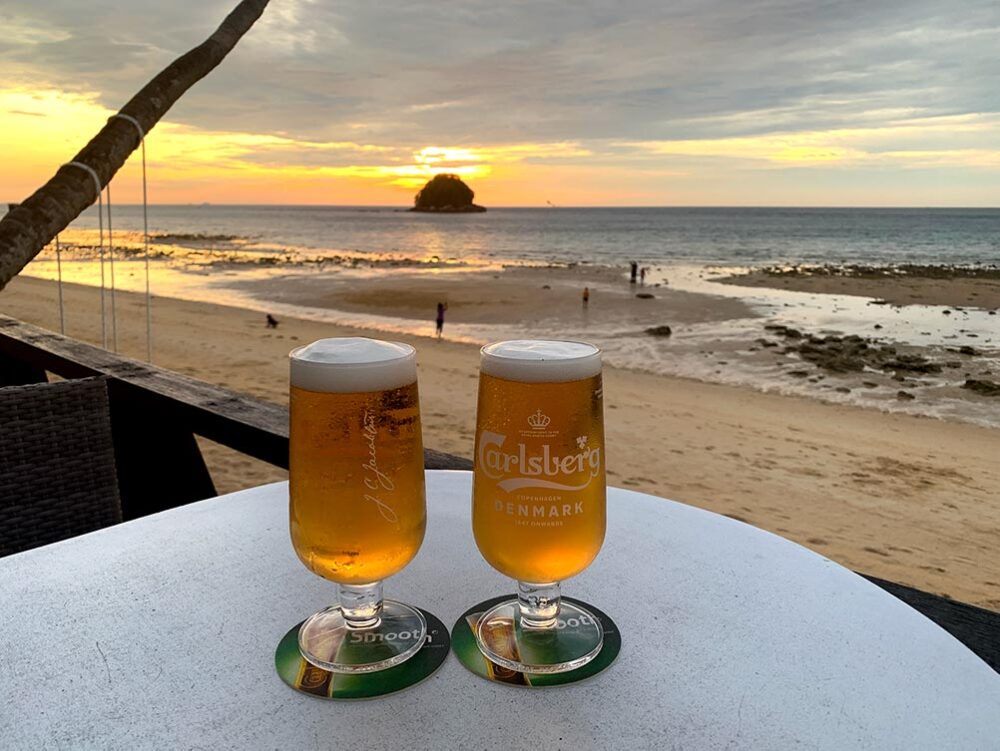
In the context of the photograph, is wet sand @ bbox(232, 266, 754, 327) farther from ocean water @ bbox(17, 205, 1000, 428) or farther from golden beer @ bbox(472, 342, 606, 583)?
golden beer @ bbox(472, 342, 606, 583)

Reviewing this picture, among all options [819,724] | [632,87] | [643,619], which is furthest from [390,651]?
[632,87]

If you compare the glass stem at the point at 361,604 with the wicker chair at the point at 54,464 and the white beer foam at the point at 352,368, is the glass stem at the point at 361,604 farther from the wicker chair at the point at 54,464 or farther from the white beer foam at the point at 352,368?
the wicker chair at the point at 54,464

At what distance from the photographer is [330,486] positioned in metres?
0.79

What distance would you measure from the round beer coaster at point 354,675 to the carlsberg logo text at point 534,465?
8.7 inches

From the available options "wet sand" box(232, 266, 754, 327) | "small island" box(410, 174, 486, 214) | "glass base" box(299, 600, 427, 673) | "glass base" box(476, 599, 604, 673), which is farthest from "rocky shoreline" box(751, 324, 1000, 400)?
"small island" box(410, 174, 486, 214)

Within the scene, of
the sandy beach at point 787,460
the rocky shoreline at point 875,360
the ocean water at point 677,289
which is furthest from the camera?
the ocean water at point 677,289

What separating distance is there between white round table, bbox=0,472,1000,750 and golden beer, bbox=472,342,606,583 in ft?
0.47

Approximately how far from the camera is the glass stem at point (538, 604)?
88 centimetres

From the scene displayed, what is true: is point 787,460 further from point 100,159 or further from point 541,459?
point 541,459

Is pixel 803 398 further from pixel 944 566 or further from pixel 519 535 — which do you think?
pixel 519 535

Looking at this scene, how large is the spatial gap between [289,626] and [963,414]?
11.3 metres

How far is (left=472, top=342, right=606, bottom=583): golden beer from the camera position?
2.62 ft

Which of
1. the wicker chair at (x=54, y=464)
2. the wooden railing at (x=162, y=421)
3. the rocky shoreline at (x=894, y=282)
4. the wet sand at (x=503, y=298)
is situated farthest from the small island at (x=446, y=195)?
the wicker chair at (x=54, y=464)

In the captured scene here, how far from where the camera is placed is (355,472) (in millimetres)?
786
